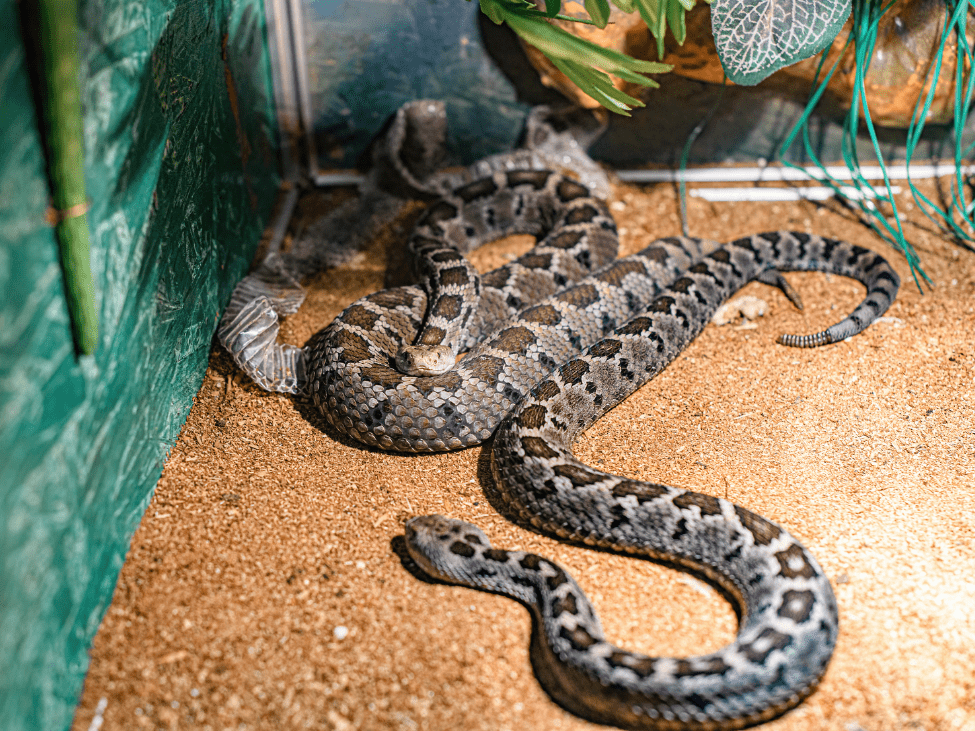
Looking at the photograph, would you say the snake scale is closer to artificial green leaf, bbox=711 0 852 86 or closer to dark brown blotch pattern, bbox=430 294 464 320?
dark brown blotch pattern, bbox=430 294 464 320

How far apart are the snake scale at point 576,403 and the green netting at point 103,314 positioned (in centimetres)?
100

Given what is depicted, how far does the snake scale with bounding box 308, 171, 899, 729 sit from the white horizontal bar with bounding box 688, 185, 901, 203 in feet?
3.18

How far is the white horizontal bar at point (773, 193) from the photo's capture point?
6.62 meters

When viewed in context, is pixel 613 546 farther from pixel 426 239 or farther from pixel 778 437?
pixel 426 239

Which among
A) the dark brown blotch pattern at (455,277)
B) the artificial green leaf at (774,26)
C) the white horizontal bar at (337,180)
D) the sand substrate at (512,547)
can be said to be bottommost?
the sand substrate at (512,547)

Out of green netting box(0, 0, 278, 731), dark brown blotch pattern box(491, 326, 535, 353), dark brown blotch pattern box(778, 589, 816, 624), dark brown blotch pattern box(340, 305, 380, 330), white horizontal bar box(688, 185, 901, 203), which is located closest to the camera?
green netting box(0, 0, 278, 731)

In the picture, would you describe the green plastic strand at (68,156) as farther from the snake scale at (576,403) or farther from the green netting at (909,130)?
the green netting at (909,130)

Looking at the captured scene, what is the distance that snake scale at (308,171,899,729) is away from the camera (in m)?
2.94

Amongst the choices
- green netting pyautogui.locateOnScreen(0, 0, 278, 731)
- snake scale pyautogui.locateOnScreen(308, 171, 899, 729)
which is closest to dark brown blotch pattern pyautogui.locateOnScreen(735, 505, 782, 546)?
snake scale pyautogui.locateOnScreen(308, 171, 899, 729)

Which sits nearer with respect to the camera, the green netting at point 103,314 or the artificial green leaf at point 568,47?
the green netting at point 103,314

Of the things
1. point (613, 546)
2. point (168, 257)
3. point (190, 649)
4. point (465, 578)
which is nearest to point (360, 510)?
point (465, 578)

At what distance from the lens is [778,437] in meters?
4.30

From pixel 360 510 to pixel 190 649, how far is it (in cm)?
104

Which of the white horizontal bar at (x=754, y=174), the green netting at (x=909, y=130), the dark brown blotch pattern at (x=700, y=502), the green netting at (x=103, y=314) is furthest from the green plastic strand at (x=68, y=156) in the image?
the white horizontal bar at (x=754, y=174)
